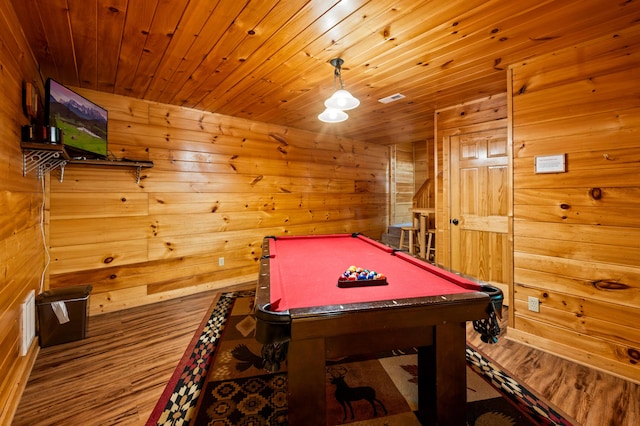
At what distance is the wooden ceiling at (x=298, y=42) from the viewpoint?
167 centimetres

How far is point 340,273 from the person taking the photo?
1.69m

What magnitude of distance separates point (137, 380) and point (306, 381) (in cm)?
140

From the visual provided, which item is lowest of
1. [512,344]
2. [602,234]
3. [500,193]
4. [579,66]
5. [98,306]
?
[512,344]

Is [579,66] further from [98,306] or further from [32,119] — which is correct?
[98,306]

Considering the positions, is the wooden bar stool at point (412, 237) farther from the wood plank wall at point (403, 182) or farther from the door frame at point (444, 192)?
the wood plank wall at point (403, 182)

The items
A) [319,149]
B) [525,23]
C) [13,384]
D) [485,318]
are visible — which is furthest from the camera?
[319,149]

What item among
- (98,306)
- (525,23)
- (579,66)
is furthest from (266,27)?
(98,306)

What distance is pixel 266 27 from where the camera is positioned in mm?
1848

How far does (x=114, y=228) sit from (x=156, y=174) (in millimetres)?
741

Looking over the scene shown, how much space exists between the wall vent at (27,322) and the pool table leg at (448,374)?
2.53 meters

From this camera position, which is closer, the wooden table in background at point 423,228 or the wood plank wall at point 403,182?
the wooden table in background at point 423,228

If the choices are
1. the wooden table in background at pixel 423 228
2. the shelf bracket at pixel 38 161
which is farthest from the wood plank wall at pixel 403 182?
the shelf bracket at pixel 38 161

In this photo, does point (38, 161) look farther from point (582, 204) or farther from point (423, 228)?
point (423, 228)

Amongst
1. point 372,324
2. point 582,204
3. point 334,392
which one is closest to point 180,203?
point 334,392
